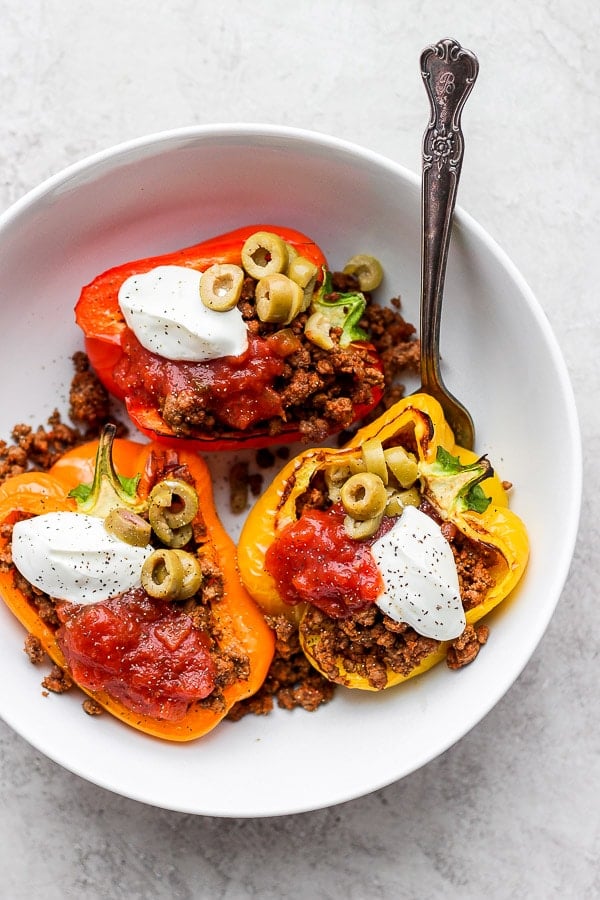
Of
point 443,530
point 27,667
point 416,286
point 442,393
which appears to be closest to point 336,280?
point 416,286

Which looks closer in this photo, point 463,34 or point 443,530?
point 443,530

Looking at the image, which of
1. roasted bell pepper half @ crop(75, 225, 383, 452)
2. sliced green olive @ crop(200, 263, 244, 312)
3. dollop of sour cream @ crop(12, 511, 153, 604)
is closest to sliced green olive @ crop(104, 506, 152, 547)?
dollop of sour cream @ crop(12, 511, 153, 604)

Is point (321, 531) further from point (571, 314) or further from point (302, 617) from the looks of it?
point (571, 314)

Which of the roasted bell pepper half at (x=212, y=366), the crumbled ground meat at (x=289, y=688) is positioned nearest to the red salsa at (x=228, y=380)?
the roasted bell pepper half at (x=212, y=366)

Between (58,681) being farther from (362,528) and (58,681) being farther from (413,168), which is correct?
(413,168)

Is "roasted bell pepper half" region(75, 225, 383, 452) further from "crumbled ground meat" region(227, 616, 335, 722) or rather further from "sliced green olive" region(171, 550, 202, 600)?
"crumbled ground meat" region(227, 616, 335, 722)

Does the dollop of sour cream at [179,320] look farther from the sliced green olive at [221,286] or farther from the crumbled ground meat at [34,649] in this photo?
the crumbled ground meat at [34,649]
